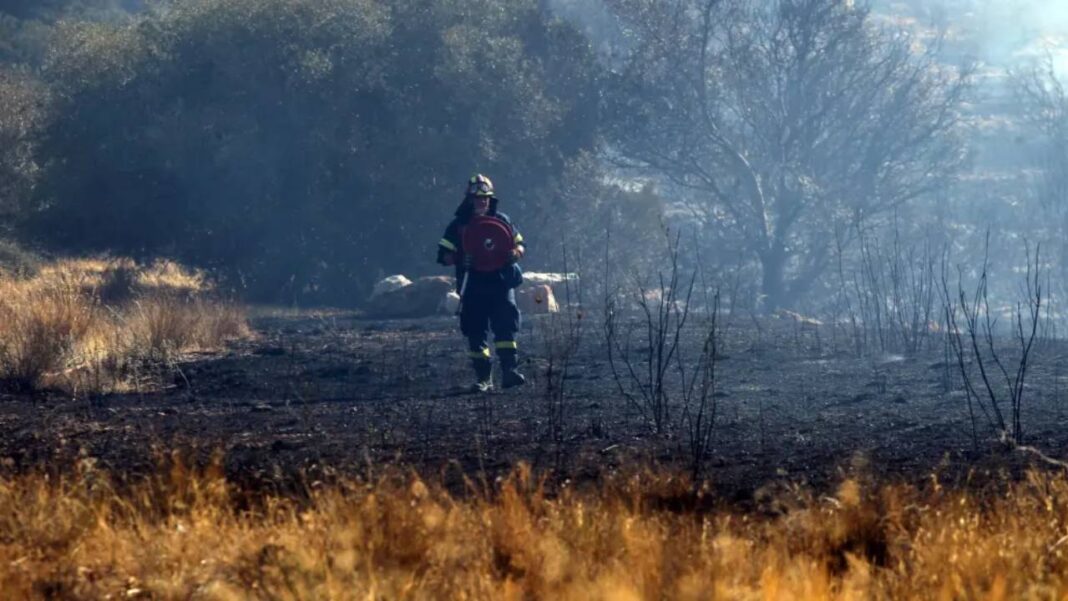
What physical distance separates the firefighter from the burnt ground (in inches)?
15.8

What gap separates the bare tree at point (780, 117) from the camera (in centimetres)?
3197

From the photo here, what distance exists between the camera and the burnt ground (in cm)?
765

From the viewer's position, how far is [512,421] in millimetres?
9734

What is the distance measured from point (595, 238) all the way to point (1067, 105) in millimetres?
17319

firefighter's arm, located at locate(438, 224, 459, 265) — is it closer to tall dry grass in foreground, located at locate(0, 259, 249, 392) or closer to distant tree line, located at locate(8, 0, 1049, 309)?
tall dry grass in foreground, located at locate(0, 259, 249, 392)

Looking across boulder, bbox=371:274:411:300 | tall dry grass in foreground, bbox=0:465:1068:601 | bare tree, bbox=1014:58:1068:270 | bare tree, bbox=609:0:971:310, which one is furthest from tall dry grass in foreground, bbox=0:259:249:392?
bare tree, bbox=1014:58:1068:270

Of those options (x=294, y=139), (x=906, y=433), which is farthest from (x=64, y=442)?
(x=294, y=139)

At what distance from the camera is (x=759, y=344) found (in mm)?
16594

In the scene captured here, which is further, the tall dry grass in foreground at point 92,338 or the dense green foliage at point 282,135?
the dense green foliage at point 282,135

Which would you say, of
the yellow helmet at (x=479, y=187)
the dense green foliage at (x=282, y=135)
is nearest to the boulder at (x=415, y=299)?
the dense green foliage at (x=282, y=135)

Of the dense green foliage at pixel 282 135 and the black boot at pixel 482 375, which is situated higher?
the dense green foliage at pixel 282 135

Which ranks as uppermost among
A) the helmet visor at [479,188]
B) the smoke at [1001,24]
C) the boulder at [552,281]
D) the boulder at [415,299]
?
the smoke at [1001,24]

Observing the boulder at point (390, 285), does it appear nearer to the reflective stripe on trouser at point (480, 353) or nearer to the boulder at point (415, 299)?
the boulder at point (415, 299)

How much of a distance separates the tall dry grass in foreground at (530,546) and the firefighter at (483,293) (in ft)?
18.6
